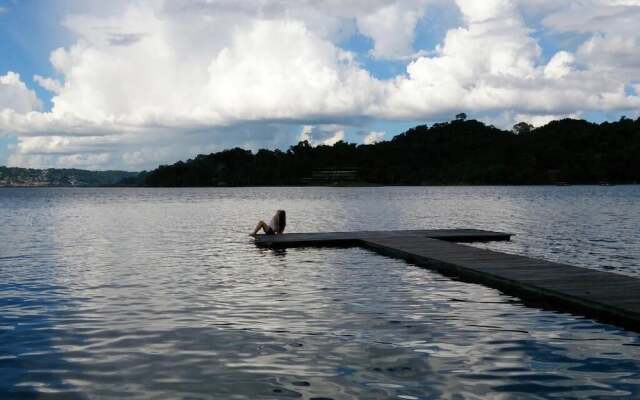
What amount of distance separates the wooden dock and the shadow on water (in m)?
10.2

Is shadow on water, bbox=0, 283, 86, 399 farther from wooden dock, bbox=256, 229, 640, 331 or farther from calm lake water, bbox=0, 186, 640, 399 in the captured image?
wooden dock, bbox=256, 229, 640, 331

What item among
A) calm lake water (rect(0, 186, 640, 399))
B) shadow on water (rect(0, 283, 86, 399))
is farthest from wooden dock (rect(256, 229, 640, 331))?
shadow on water (rect(0, 283, 86, 399))

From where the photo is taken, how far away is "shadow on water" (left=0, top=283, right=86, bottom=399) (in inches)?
366

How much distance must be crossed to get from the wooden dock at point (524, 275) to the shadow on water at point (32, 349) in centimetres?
1021

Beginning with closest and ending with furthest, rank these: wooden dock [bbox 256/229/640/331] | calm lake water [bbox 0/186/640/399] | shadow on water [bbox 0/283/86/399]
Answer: calm lake water [bbox 0/186/640/399], shadow on water [bbox 0/283/86/399], wooden dock [bbox 256/229/640/331]

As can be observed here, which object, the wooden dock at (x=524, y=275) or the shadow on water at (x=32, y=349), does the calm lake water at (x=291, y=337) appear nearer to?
the shadow on water at (x=32, y=349)

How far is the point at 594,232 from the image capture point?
129 feet

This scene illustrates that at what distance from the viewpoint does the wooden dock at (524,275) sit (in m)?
13.6

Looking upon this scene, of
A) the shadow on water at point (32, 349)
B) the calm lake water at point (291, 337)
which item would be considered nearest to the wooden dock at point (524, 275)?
the calm lake water at point (291, 337)

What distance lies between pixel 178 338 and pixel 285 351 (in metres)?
2.35

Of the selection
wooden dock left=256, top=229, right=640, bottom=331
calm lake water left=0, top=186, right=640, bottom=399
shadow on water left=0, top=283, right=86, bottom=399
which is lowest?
shadow on water left=0, top=283, right=86, bottom=399

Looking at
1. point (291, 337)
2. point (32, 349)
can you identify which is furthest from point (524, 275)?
point (32, 349)

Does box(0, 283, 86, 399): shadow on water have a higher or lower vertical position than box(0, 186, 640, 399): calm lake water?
lower

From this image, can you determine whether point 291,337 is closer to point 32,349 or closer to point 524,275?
point 32,349
